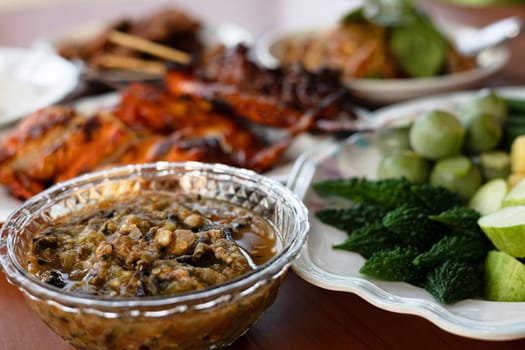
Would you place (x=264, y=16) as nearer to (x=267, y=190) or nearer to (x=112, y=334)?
(x=267, y=190)

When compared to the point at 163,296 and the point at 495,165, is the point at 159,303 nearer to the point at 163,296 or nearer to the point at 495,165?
the point at 163,296

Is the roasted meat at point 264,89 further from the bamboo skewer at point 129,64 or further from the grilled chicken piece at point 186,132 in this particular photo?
the bamboo skewer at point 129,64

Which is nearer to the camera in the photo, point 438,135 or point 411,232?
point 411,232

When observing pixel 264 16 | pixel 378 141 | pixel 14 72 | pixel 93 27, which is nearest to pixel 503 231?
pixel 378 141

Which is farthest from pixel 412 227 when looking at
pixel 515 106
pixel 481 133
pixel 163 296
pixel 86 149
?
pixel 86 149

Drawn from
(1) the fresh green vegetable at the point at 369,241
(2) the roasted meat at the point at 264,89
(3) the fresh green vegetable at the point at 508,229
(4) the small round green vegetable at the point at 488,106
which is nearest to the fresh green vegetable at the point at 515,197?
(3) the fresh green vegetable at the point at 508,229

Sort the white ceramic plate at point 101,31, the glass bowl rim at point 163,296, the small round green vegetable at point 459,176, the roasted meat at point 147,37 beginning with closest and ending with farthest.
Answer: the glass bowl rim at point 163,296 → the small round green vegetable at point 459,176 → the roasted meat at point 147,37 → the white ceramic plate at point 101,31
